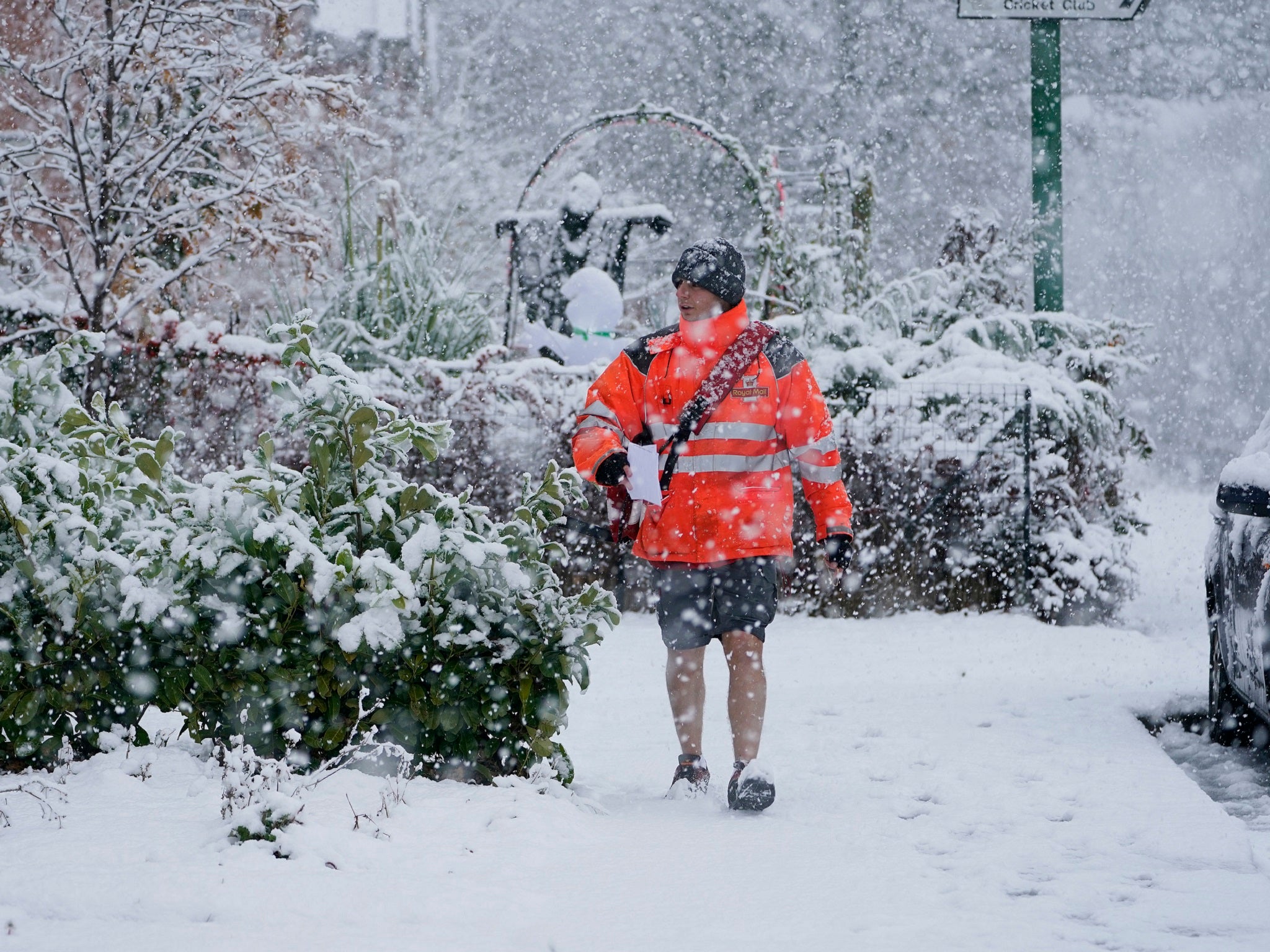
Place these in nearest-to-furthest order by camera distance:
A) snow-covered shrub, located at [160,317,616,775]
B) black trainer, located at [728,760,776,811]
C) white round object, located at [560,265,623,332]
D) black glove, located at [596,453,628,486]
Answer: snow-covered shrub, located at [160,317,616,775], black trainer, located at [728,760,776,811], black glove, located at [596,453,628,486], white round object, located at [560,265,623,332]

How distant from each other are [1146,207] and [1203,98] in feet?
10.5

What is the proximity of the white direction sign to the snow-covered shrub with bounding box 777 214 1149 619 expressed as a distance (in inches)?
76.2

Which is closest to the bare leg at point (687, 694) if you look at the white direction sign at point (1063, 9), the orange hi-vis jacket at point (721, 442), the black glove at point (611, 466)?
the orange hi-vis jacket at point (721, 442)

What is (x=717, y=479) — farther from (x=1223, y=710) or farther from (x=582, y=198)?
(x=582, y=198)

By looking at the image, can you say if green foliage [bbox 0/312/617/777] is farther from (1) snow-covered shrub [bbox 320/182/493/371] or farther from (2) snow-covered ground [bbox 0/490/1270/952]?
(1) snow-covered shrub [bbox 320/182/493/371]

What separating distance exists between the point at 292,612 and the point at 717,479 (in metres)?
1.30

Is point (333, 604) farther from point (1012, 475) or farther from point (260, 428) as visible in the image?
point (1012, 475)

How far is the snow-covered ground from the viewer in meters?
2.54

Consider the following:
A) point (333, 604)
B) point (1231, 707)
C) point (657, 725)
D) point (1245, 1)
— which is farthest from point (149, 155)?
point (1245, 1)

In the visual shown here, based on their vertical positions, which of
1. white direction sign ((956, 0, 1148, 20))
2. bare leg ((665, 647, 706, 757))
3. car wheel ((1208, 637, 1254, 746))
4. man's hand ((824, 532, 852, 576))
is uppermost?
white direction sign ((956, 0, 1148, 20))

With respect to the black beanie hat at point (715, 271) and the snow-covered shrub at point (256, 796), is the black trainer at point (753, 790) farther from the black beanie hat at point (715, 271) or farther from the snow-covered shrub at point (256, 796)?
the black beanie hat at point (715, 271)

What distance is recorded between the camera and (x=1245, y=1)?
26.0 meters

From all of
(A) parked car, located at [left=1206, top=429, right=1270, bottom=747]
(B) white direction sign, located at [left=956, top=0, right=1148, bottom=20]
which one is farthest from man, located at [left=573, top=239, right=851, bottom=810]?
(B) white direction sign, located at [left=956, top=0, right=1148, bottom=20]

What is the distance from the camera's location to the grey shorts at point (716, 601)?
153 inches
